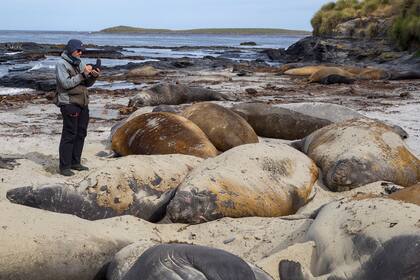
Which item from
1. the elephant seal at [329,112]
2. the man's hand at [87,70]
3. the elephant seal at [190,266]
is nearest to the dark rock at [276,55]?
the elephant seal at [329,112]

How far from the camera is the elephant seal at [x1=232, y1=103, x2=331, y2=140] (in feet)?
27.7

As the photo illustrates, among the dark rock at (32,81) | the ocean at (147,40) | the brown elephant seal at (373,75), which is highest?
the brown elephant seal at (373,75)

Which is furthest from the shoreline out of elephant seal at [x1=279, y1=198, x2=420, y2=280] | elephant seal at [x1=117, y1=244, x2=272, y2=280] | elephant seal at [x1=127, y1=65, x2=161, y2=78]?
elephant seal at [x1=127, y1=65, x2=161, y2=78]

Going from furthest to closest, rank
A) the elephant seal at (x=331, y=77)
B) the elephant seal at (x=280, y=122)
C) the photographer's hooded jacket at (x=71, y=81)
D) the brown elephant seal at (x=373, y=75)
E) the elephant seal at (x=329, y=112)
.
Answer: the brown elephant seal at (x=373, y=75) → the elephant seal at (x=331, y=77) → the elephant seal at (x=329, y=112) → the elephant seal at (x=280, y=122) → the photographer's hooded jacket at (x=71, y=81)

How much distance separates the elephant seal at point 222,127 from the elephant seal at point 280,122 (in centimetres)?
121

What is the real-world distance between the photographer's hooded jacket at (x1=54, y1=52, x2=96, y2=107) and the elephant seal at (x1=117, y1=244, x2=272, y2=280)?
12.7ft

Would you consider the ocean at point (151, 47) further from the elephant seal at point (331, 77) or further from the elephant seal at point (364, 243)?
the elephant seal at point (364, 243)

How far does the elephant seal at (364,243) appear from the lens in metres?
2.98

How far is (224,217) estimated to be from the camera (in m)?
4.87

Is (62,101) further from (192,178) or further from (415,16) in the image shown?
(415,16)

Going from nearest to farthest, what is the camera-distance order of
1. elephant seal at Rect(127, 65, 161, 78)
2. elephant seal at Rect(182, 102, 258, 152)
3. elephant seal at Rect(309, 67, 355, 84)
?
1. elephant seal at Rect(182, 102, 258, 152)
2. elephant seal at Rect(309, 67, 355, 84)
3. elephant seal at Rect(127, 65, 161, 78)

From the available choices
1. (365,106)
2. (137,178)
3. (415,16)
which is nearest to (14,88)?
(365,106)

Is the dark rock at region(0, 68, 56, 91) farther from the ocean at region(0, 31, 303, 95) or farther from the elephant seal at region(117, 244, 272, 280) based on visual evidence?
the elephant seal at region(117, 244, 272, 280)

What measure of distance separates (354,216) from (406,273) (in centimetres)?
78
